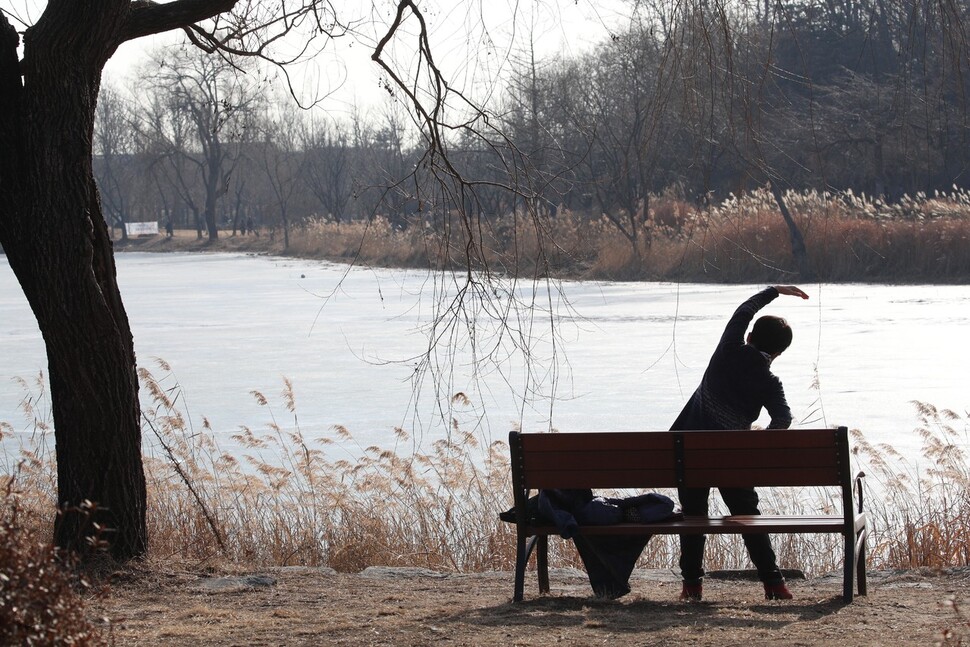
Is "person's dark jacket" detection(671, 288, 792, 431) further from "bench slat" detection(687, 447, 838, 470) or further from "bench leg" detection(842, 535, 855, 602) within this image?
"bench leg" detection(842, 535, 855, 602)

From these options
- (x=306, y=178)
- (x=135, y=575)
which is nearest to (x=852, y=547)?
(x=135, y=575)

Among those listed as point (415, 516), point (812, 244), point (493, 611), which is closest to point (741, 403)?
point (493, 611)

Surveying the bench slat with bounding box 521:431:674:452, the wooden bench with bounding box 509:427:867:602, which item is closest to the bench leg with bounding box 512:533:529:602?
the wooden bench with bounding box 509:427:867:602

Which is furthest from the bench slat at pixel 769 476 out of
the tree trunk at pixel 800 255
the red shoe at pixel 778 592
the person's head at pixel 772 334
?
the tree trunk at pixel 800 255

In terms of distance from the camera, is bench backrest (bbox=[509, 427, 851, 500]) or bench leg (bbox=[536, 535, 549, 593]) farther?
bench leg (bbox=[536, 535, 549, 593])

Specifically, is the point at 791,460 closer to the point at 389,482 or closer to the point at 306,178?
the point at 389,482

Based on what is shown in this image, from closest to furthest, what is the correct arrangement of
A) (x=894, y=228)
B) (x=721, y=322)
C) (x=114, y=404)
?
(x=114, y=404)
(x=721, y=322)
(x=894, y=228)

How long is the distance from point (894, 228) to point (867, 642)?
21.7m

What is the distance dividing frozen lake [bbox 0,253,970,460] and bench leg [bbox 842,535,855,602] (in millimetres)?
1601

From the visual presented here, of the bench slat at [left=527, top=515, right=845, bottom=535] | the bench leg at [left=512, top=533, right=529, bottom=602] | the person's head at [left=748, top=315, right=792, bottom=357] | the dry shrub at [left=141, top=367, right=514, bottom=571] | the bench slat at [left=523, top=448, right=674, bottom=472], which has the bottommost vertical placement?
the dry shrub at [left=141, top=367, right=514, bottom=571]

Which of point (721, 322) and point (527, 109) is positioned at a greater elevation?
point (527, 109)

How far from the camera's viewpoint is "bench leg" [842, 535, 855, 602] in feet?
15.7

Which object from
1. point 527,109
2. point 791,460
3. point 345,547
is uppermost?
point 527,109

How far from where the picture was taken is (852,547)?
15.6 ft
